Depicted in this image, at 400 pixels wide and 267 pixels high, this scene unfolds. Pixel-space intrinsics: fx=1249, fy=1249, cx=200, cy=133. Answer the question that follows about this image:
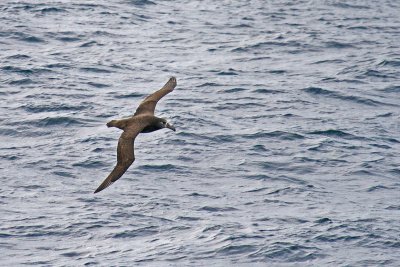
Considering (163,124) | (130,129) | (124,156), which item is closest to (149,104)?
(163,124)

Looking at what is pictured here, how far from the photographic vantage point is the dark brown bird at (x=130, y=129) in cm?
2169

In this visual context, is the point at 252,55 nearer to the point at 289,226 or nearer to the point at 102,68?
the point at 102,68

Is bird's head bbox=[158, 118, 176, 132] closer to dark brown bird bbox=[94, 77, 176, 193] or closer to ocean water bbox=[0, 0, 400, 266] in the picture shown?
dark brown bird bbox=[94, 77, 176, 193]

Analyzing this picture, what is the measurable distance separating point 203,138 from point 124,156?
9162 mm

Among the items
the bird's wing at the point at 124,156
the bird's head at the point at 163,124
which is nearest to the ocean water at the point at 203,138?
the bird's head at the point at 163,124

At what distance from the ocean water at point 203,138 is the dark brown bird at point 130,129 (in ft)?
9.60

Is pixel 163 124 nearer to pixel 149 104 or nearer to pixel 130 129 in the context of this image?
pixel 130 129

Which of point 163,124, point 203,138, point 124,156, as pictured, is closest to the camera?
point 124,156

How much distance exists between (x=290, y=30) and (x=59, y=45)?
8334 millimetres

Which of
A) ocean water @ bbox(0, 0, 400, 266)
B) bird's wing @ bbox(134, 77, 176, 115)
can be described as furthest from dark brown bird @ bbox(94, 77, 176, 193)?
ocean water @ bbox(0, 0, 400, 266)

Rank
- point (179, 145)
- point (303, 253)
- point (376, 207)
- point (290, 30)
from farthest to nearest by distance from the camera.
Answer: point (290, 30)
point (179, 145)
point (376, 207)
point (303, 253)

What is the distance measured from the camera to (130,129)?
22.9 metres

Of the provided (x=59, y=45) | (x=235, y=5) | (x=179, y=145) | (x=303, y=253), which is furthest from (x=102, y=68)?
(x=303, y=253)

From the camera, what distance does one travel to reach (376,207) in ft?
90.0
